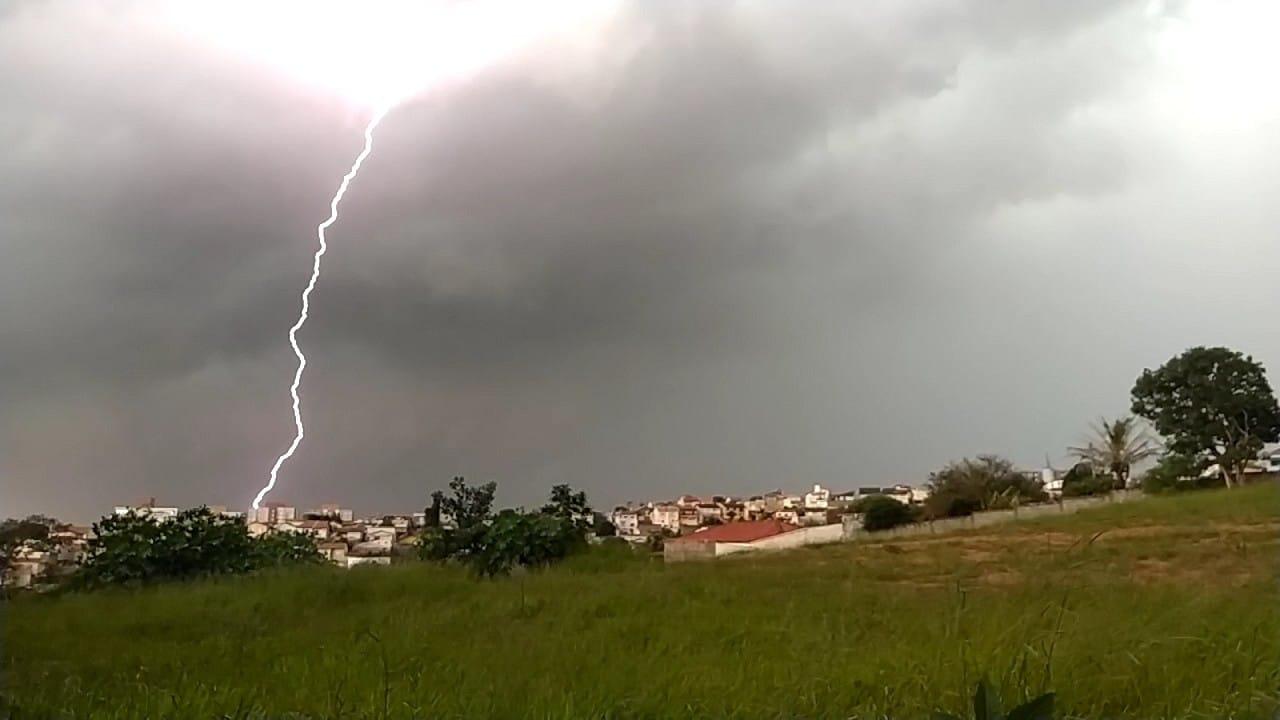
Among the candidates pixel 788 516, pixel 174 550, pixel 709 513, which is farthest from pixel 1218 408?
pixel 174 550

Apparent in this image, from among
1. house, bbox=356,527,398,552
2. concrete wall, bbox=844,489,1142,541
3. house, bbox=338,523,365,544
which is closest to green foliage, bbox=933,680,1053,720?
house, bbox=356,527,398,552

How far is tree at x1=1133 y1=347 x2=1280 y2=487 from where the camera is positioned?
25.8 meters

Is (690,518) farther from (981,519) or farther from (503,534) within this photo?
(981,519)

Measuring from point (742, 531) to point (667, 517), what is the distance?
3.79 m

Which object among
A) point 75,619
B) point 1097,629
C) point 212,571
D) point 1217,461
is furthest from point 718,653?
point 1217,461

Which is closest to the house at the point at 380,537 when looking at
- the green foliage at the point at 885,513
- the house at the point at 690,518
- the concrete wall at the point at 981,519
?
the house at the point at 690,518

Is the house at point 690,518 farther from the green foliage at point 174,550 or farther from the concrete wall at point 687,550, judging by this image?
the green foliage at point 174,550

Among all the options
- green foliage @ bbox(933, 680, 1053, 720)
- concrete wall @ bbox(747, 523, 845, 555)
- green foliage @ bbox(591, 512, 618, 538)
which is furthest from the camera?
concrete wall @ bbox(747, 523, 845, 555)

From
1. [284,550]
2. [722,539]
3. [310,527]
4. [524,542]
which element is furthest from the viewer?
[722,539]

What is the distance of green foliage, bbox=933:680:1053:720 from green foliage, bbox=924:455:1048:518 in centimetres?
2555

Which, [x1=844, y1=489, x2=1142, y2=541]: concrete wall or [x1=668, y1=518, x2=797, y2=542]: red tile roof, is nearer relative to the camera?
[x1=668, y1=518, x2=797, y2=542]: red tile roof

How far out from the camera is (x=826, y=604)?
5.36m

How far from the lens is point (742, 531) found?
749 inches

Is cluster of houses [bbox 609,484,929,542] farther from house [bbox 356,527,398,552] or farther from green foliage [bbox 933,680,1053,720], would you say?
green foliage [bbox 933,680,1053,720]
